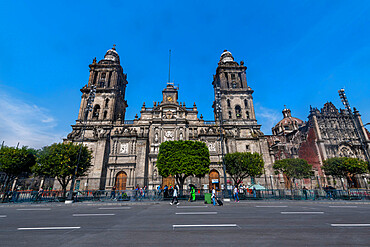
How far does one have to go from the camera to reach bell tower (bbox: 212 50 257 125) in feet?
130

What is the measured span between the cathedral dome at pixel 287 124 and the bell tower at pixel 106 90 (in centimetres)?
5540

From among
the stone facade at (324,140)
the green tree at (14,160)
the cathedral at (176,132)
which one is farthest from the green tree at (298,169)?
the green tree at (14,160)

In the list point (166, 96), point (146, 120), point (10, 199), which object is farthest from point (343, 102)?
point (10, 199)

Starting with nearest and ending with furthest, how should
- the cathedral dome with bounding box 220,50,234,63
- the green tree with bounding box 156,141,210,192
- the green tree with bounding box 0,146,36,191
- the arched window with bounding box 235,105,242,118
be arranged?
the green tree with bounding box 0,146,36,191 < the green tree with bounding box 156,141,210,192 < the arched window with bounding box 235,105,242,118 < the cathedral dome with bounding box 220,50,234,63

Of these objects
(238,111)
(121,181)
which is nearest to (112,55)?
(121,181)

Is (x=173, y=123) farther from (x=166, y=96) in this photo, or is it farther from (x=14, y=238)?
(x=14, y=238)

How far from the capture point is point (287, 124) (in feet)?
208

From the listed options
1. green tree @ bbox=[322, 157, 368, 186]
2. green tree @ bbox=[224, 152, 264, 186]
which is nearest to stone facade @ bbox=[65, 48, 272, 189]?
green tree @ bbox=[224, 152, 264, 186]

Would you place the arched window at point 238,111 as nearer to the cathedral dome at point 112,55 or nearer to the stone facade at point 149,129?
the stone facade at point 149,129

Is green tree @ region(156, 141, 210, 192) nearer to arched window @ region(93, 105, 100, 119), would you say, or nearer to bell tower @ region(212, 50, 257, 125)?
bell tower @ region(212, 50, 257, 125)

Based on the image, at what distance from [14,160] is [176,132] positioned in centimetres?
2454

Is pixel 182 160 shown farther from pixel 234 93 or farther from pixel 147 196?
pixel 234 93

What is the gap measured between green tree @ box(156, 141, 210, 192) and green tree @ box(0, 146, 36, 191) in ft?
57.7

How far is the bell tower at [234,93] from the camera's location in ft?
130
